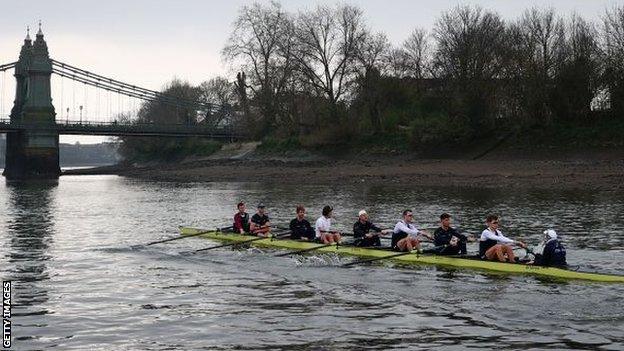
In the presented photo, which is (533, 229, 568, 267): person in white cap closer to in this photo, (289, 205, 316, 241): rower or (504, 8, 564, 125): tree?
(289, 205, 316, 241): rower

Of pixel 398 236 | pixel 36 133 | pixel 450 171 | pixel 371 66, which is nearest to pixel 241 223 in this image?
pixel 398 236

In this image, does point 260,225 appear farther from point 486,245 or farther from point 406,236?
point 486,245

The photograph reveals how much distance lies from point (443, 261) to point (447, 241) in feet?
2.67

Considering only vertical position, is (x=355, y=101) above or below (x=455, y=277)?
above

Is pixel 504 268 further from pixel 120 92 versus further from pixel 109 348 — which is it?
pixel 120 92

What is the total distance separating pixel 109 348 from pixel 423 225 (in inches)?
800

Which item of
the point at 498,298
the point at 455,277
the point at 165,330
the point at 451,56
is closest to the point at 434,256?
the point at 455,277

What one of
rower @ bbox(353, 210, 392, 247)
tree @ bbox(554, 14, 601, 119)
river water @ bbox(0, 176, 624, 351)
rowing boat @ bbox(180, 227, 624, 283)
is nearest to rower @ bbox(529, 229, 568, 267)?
rowing boat @ bbox(180, 227, 624, 283)

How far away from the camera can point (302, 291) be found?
1842cm

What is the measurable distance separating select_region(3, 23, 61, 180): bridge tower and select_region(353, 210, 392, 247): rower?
76089 mm

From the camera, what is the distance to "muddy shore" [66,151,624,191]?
165 feet

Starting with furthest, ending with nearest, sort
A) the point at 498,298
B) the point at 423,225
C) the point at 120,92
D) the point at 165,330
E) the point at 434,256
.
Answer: the point at 120,92 < the point at 423,225 < the point at 434,256 < the point at 498,298 < the point at 165,330

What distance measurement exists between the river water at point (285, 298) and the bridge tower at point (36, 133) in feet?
207

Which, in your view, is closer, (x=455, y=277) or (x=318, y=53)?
(x=455, y=277)
